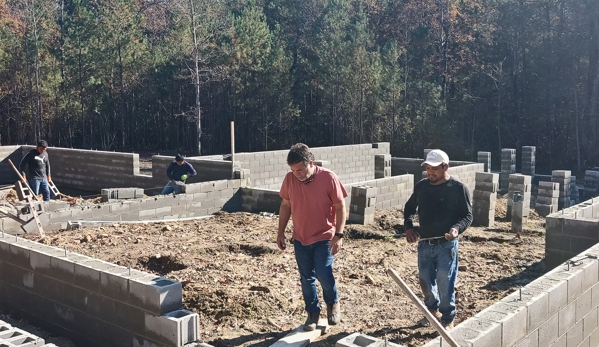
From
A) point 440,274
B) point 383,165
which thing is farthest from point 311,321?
point 383,165

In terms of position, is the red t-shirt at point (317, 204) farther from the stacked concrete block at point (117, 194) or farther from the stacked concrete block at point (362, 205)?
the stacked concrete block at point (117, 194)

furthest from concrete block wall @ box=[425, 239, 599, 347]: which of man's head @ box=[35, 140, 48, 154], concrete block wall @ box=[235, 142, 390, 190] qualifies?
man's head @ box=[35, 140, 48, 154]

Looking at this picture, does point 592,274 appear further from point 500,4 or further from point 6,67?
point 6,67

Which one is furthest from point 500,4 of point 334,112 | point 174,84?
point 174,84

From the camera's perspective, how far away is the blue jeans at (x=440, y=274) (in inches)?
179

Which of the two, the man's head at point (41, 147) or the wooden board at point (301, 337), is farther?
the man's head at point (41, 147)

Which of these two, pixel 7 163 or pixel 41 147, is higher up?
pixel 41 147

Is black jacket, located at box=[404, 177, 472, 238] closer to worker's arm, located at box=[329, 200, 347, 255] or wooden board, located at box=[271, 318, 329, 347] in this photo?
worker's arm, located at box=[329, 200, 347, 255]

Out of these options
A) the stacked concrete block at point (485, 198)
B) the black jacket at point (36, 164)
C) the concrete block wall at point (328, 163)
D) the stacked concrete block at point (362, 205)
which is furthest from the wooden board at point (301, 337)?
the concrete block wall at point (328, 163)

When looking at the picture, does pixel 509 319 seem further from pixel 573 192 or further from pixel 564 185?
pixel 573 192

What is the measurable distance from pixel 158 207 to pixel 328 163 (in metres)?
5.70

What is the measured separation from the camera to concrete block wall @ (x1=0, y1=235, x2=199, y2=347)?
169 inches

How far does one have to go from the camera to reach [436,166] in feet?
14.5

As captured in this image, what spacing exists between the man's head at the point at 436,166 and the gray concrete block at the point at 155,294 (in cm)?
203
